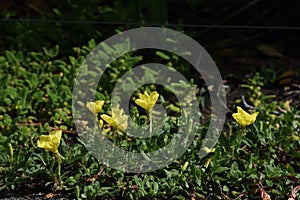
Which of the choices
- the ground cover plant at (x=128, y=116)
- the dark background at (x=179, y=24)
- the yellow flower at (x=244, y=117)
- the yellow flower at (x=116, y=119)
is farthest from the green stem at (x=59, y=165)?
the dark background at (x=179, y=24)

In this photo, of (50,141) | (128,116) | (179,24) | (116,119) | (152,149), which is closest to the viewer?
(50,141)

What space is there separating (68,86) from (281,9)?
6.03ft

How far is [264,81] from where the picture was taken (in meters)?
3.83

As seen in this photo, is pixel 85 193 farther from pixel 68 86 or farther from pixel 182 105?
pixel 68 86

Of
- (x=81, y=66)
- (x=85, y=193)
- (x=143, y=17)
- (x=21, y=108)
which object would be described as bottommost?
(x=85, y=193)

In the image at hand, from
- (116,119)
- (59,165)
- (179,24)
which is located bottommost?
(59,165)

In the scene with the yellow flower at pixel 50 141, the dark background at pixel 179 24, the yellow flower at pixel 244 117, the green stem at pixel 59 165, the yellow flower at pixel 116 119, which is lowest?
the green stem at pixel 59 165

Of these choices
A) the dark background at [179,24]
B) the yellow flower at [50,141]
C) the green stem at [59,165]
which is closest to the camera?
the yellow flower at [50,141]

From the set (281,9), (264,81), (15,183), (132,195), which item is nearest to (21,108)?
(15,183)

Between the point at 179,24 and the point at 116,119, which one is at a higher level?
the point at 179,24

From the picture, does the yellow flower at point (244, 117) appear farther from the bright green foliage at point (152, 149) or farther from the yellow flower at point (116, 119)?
the yellow flower at point (116, 119)

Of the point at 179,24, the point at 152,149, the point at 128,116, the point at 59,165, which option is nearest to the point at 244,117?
the point at 152,149

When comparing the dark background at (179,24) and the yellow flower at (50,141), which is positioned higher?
the dark background at (179,24)

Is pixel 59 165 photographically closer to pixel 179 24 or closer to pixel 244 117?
pixel 244 117
